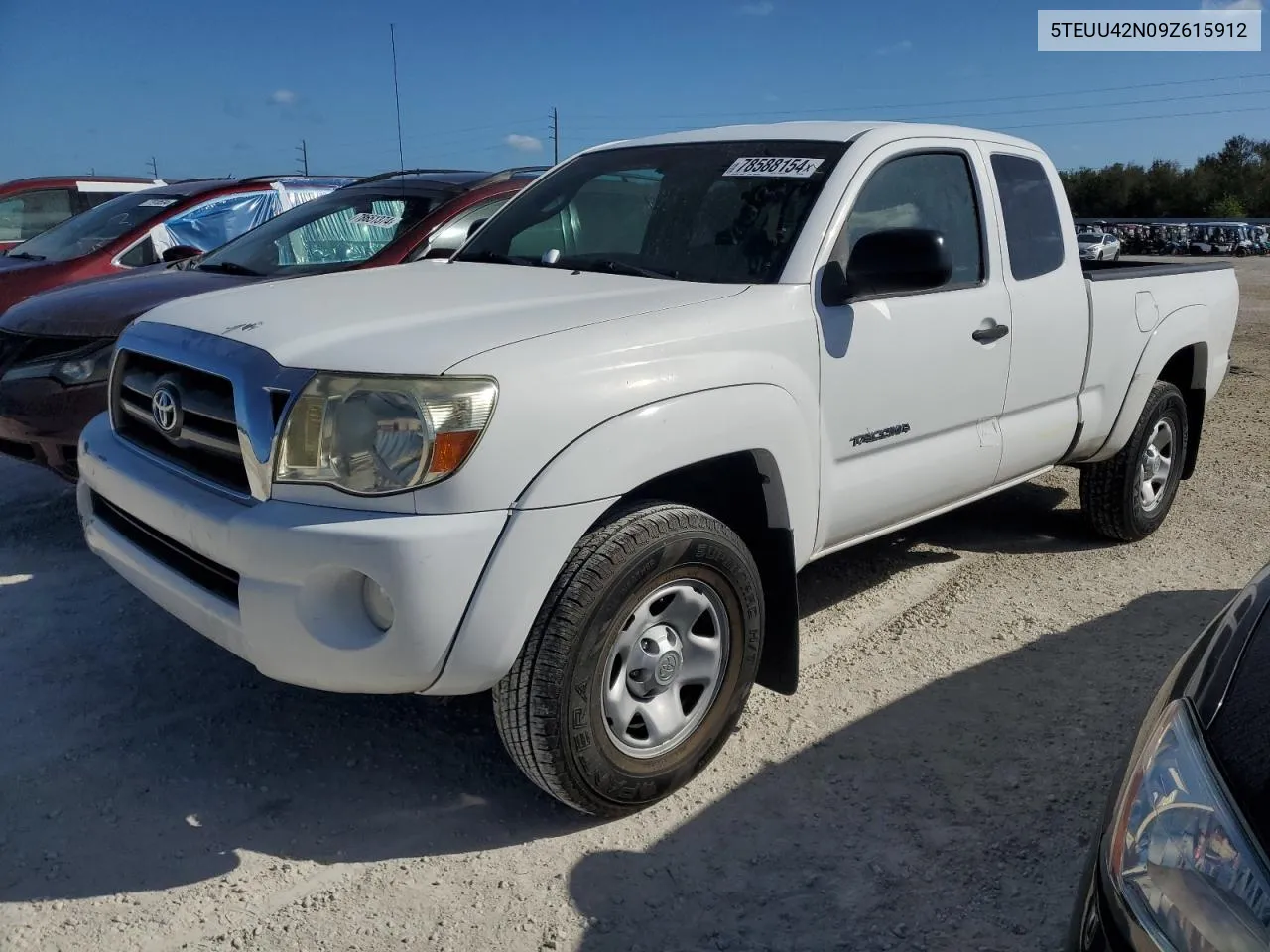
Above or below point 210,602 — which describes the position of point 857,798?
below

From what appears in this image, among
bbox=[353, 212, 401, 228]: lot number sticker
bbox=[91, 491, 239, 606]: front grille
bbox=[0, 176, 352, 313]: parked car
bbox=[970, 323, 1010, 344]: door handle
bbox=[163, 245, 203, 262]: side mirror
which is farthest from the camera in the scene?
bbox=[0, 176, 352, 313]: parked car

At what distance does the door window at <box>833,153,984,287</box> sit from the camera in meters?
3.50

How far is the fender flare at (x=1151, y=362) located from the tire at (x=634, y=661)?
248 centimetres

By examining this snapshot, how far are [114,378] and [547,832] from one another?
1.81 m

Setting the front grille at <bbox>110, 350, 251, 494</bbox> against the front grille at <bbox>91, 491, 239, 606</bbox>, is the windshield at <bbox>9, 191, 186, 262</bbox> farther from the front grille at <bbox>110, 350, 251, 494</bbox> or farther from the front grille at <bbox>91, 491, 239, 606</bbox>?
the front grille at <bbox>91, 491, 239, 606</bbox>

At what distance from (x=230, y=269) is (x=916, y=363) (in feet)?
11.5

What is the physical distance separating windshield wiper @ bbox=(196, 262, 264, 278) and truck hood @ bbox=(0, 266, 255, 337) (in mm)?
170

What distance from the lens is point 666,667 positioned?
2.84m

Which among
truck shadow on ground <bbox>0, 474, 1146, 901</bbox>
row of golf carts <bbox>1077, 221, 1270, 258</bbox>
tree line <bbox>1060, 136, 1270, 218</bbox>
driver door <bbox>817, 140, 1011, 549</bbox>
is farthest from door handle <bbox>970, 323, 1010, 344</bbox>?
tree line <bbox>1060, 136, 1270, 218</bbox>

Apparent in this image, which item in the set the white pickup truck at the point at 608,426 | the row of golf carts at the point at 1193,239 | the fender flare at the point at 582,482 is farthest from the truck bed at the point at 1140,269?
the row of golf carts at the point at 1193,239

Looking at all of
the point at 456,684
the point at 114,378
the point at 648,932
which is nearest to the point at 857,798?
the point at 648,932

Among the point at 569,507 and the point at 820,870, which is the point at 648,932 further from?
the point at 569,507

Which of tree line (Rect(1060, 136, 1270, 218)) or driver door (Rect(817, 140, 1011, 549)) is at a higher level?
tree line (Rect(1060, 136, 1270, 218))

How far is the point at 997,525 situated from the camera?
5.48 metres
